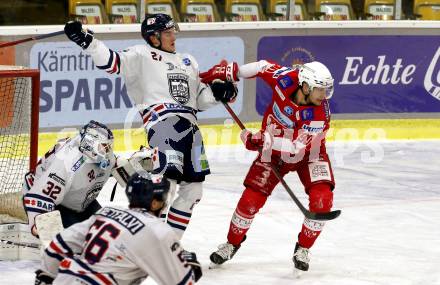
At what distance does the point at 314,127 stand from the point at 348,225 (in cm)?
131

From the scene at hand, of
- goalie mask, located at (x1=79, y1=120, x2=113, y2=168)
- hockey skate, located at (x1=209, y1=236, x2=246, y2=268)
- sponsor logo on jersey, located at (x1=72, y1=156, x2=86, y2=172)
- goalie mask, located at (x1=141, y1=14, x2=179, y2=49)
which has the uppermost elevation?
goalie mask, located at (x1=141, y1=14, x2=179, y2=49)

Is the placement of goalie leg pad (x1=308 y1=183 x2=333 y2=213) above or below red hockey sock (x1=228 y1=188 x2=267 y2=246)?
above

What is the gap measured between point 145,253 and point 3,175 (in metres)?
2.61

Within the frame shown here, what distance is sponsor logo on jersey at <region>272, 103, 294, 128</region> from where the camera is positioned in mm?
5975

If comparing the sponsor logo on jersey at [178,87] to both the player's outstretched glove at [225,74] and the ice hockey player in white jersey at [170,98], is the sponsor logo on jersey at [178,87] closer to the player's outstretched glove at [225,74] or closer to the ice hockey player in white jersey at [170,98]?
the ice hockey player in white jersey at [170,98]

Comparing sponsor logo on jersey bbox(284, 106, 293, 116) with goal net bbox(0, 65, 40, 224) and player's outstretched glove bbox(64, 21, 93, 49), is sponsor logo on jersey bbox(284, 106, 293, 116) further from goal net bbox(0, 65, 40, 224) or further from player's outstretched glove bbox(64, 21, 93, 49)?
goal net bbox(0, 65, 40, 224)

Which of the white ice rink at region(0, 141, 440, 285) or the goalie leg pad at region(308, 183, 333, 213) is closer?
the goalie leg pad at region(308, 183, 333, 213)

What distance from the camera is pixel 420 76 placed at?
384 inches

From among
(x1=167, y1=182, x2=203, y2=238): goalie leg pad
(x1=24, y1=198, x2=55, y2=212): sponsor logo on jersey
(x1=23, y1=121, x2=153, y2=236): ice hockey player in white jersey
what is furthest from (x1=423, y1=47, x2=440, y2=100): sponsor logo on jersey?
(x1=24, y1=198, x2=55, y2=212): sponsor logo on jersey

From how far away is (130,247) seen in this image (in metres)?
3.97

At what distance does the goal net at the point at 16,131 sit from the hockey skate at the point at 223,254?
101cm

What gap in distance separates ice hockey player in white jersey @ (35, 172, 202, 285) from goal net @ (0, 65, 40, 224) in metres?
2.01

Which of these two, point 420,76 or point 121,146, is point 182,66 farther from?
point 420,76

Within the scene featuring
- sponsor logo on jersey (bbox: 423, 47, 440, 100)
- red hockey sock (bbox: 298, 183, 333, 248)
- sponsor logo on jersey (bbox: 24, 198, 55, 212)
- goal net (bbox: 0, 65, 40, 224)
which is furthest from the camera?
sponsor logo on jersey (bbox: 423, 47, 440, 100)
